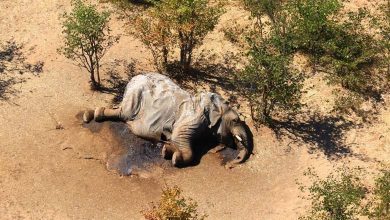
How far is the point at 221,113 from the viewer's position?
1216 inches

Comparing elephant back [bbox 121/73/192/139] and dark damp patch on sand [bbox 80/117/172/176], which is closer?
dark damp patch on sand [bbox 80/117/172/176]

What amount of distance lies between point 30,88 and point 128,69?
6504mm

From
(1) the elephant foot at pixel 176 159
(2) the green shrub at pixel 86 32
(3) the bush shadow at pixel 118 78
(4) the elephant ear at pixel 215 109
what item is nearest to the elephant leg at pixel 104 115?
(3) the bush shadow at pixel 118 78

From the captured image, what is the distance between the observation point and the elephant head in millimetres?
30562

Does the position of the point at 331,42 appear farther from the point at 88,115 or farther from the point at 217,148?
the point at 88,115

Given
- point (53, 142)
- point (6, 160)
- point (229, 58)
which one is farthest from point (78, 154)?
point (229, 58)

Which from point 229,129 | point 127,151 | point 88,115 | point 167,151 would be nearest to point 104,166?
point 127,151

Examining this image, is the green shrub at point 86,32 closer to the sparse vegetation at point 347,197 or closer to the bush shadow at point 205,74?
the bush shadow at point 205,74

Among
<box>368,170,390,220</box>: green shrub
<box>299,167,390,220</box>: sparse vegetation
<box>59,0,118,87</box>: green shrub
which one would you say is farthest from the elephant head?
<box>59,0,118,87</box>: green shrub

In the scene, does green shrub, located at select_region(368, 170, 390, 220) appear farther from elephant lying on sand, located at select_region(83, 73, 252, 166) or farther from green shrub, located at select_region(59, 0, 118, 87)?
green shrub, located at select_region(59, 0, 118, 87)

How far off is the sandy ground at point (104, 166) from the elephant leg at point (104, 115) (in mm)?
362

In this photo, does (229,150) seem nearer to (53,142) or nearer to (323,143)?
(323,143)

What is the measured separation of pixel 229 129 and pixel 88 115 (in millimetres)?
8473

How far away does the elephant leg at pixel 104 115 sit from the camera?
31656mm
